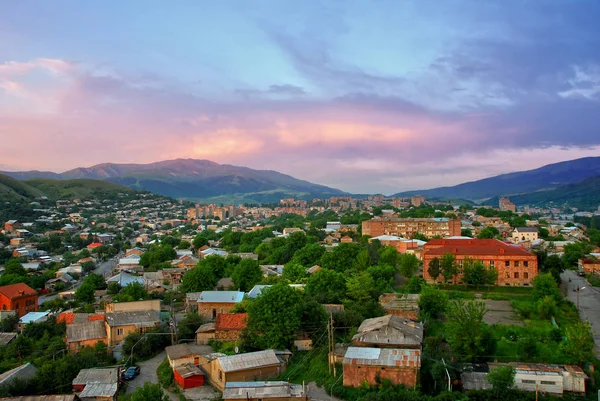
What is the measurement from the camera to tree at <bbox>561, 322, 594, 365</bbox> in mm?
16906

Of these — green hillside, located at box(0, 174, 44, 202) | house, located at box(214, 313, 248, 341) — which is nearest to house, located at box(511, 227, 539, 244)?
house, located at box(214, 313, 248, 341)

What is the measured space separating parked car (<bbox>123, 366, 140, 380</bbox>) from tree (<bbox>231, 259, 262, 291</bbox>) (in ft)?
44.5

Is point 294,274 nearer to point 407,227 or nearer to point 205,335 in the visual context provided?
point 205,335

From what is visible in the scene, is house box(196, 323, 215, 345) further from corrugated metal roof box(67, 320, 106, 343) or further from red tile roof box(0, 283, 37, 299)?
red tile roof box(0, 283, 37, 299)

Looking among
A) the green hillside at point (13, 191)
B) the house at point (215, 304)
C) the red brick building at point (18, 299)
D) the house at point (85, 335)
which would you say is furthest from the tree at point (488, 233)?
the green hillside at point (13, 191)

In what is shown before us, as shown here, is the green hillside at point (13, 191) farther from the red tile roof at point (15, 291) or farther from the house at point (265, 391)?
the house at point (265, 391)

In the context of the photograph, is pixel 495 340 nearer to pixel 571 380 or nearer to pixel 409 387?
pixel 571 380

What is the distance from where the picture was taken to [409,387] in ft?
53.0

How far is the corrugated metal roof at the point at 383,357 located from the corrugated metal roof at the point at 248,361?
297cm

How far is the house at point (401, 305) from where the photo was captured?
22516 mm

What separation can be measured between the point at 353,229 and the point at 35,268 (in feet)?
130

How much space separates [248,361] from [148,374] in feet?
15.1

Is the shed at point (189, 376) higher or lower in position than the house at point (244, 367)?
lower

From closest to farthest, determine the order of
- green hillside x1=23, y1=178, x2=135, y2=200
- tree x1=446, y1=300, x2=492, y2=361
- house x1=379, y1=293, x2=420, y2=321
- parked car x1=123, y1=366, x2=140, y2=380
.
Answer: tree x1=446, y1=300, x2=492, y2=361 < parked car x1=123, y1=366, x2=140, y2=380 < house x1=379, y1=293, x2=420, y2=321 < green hillside x1=23, y1=178, x2=135, y2=200
